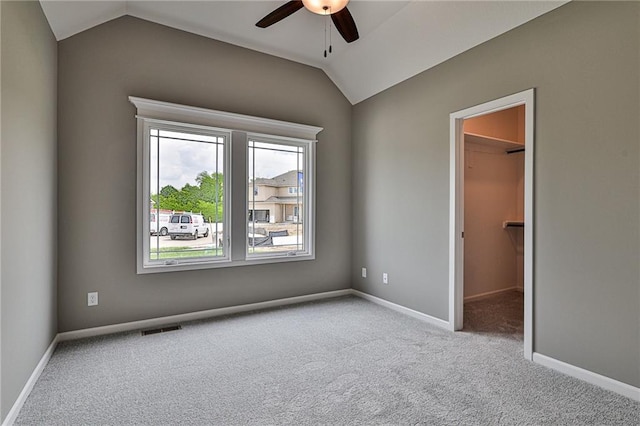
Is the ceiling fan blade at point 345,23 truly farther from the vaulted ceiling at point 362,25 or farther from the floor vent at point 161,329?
the floor vent at point 161,329

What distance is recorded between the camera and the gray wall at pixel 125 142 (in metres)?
2.88

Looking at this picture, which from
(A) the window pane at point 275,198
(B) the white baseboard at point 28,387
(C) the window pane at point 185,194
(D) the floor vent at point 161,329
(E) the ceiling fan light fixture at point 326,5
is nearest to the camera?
(B) the white baseboard at point 28,387

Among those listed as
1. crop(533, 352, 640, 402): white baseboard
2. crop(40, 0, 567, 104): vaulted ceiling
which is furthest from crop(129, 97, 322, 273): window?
crop(533, 352, 640, 402): white baseboard

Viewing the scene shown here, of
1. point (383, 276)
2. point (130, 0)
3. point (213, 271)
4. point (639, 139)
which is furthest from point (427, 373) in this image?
point (130, 0)

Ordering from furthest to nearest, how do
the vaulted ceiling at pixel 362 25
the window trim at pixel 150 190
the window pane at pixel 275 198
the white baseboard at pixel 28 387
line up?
1. the window pane at pixel 275 198
2. the window trim at pixel 150 190
3. the vaulted ceiling at pixel 362 25
4. the white baseboard at pixel 28 387

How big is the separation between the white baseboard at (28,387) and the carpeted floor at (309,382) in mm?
38

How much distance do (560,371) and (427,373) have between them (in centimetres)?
97

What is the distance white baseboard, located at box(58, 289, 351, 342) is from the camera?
2950mm

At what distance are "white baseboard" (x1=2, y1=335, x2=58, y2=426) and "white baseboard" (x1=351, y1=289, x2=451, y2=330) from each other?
10.6 ft

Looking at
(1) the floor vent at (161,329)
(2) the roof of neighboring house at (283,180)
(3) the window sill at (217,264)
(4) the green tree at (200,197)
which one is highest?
(2) the roof of neighboring house at (283,180)

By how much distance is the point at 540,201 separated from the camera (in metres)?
2.48

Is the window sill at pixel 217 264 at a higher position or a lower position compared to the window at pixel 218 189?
lower

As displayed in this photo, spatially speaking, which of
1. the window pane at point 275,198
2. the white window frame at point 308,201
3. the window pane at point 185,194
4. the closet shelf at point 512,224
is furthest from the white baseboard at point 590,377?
the window pane at point 185,194

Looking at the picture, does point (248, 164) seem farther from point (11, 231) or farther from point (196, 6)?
point (11, 231)
